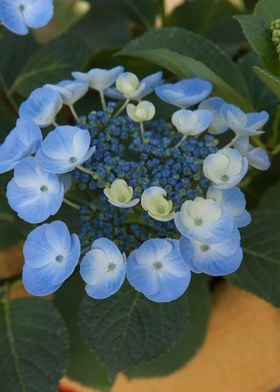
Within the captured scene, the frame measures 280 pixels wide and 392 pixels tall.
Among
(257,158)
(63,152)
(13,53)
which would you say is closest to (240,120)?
(257,158)

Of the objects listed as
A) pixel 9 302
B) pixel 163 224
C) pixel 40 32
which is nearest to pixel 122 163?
pixel 163 224

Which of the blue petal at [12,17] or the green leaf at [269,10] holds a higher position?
the blue petal at [12,17]

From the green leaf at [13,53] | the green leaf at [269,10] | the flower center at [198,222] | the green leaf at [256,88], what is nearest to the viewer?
the flower center at [198,222]

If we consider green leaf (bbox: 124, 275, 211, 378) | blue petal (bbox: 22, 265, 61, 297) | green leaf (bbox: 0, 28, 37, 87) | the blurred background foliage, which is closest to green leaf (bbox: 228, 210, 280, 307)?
the blurred background foliage

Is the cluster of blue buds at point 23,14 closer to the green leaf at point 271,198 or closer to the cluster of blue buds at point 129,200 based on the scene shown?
the cluster of blue buds at point 129,200

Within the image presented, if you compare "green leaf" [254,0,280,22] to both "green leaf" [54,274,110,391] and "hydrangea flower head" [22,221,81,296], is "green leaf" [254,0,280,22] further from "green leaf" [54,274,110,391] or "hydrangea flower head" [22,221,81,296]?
"green leaf" [54,274,110,391]

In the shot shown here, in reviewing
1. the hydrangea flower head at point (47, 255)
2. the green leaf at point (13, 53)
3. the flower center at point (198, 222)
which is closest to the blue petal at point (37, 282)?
the hydrangea flower head at point (47, 255)

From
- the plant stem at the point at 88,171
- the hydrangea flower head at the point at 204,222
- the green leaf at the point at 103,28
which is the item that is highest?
the plant stem at the point at 88,171
